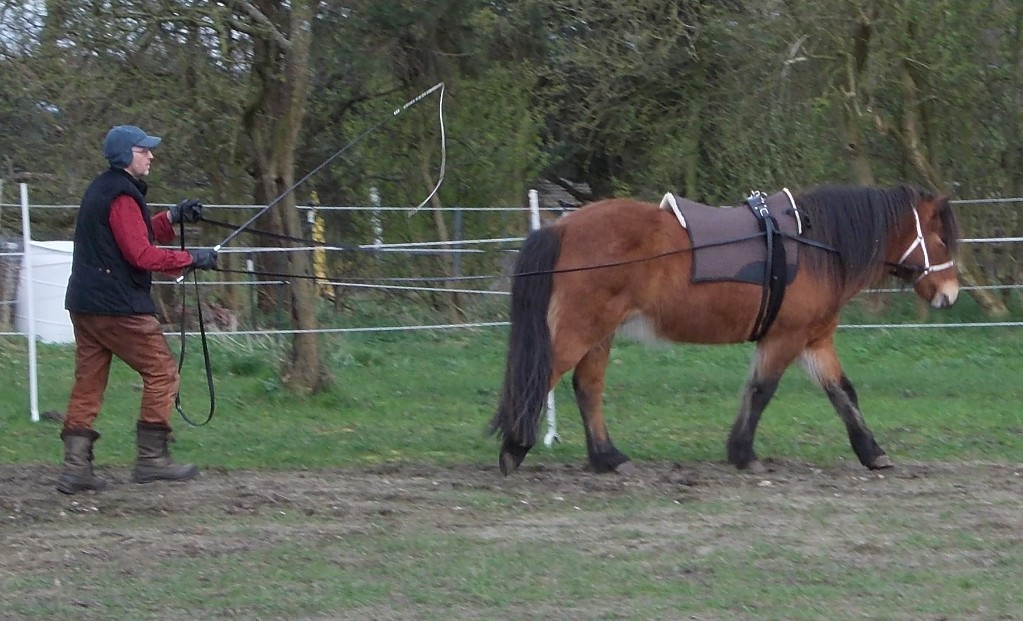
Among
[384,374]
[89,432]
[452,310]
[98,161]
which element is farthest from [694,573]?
[98,161]

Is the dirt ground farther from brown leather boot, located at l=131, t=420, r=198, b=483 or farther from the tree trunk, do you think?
the tree trunk

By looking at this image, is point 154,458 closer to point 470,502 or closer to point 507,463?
point 470,502

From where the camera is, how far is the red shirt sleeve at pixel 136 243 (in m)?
5.44

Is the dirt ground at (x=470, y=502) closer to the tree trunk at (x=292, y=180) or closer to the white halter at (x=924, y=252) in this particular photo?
the white halter at (x=924, y=252)

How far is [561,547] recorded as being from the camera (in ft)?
15.1

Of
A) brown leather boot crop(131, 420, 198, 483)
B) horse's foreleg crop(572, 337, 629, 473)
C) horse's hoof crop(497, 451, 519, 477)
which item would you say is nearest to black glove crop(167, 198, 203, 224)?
brown leather boot crop(131, 420, 198, 483)

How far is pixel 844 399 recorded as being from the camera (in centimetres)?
636

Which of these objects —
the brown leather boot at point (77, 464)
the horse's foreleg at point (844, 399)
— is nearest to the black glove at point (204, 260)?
the brown leather boot at point (77, 464)

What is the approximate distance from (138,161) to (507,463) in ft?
7.81

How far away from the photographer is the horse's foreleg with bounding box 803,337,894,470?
20.6 ft

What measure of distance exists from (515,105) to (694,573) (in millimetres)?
9997

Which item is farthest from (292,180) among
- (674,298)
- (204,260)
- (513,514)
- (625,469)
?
(513,514)

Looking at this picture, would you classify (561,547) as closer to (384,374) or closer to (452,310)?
(384,374)

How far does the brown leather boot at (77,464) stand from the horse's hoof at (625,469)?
2.65m
